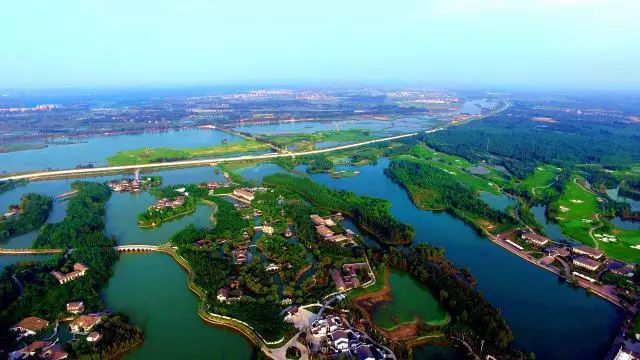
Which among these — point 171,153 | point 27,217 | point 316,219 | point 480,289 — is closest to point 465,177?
point 316,219

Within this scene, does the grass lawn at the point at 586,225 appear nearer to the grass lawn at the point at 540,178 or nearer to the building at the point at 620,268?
the building at the point at 620,268

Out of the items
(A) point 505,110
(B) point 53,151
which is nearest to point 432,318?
(B) point 53,151

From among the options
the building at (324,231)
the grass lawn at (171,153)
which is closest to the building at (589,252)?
the building at (324,231)

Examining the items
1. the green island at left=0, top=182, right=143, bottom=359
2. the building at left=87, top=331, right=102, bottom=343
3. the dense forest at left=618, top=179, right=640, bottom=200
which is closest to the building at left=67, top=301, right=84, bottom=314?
the green island at left=0, top=182, right=143, bottom=359

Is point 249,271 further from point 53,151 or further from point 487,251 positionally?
point 53,151

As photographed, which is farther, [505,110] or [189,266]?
[505,110]

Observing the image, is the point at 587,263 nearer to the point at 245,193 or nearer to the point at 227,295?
the point at 227,295
